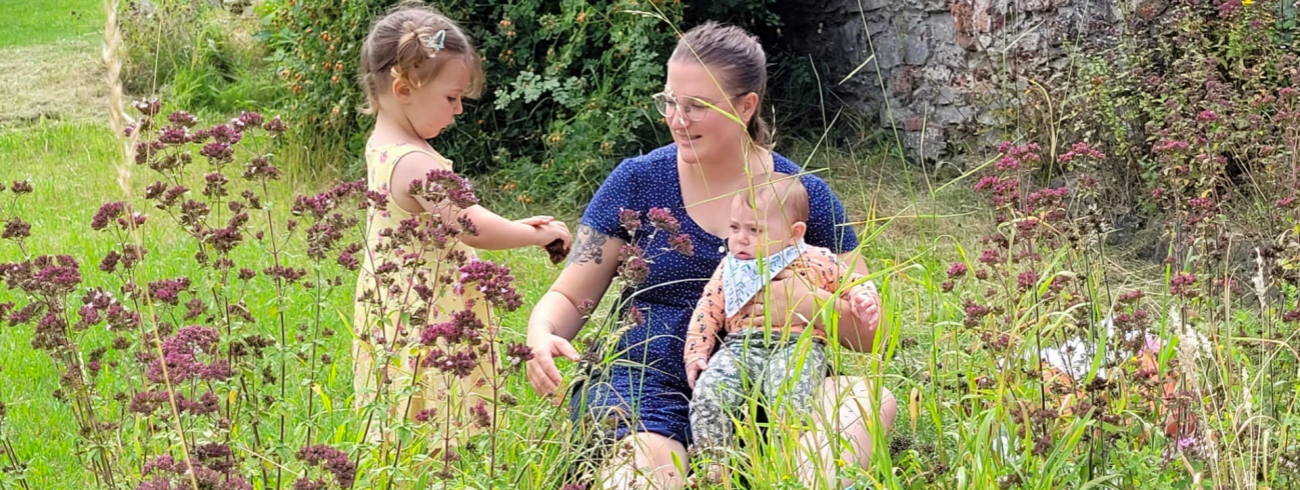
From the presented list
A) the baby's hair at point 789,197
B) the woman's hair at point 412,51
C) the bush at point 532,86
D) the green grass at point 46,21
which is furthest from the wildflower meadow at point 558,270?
the green grass at point 46,21

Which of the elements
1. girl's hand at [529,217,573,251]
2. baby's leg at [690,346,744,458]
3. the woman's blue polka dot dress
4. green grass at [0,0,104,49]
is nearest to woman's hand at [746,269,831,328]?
baby's leg at [690,346,744,458]

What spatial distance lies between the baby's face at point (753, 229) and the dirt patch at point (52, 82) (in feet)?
24.9

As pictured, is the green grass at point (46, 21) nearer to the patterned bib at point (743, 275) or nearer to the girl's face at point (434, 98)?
the girl's face at point (434, 98)

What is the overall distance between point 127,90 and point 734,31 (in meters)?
8.18

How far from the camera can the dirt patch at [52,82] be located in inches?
387

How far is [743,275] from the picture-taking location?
316cm

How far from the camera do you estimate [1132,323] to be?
8.09ft

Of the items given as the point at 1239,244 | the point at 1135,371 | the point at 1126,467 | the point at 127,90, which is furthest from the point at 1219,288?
the point at 127,90

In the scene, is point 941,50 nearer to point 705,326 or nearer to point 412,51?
point 412,51

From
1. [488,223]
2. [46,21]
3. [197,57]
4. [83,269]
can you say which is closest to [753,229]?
[488,223]

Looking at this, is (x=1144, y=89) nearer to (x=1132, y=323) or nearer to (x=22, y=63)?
(x=1132, y=323)

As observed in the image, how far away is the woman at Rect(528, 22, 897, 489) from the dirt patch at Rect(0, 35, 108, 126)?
7118 mm

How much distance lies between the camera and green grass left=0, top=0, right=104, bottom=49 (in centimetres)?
1358

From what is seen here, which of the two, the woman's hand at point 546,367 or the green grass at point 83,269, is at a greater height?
the woman's hand at point 546,367
